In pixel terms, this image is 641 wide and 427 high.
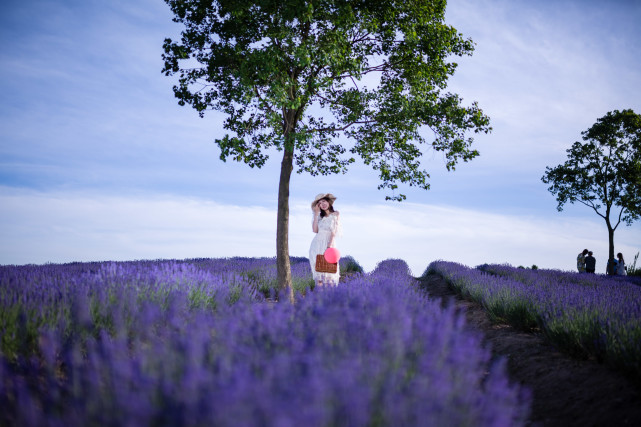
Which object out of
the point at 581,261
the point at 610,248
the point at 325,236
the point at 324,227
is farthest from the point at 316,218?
the point at 610,248

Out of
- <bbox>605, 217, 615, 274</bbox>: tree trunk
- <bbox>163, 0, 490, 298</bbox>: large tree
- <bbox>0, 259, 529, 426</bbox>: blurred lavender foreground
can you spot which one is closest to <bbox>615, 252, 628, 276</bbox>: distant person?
<bbox>605, 217, 615, 274</bbox>: tree trunk

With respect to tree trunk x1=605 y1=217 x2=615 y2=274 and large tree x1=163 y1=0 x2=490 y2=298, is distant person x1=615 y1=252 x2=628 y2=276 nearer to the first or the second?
tree trunk x1=605 y1=217 x2=615 y2=274

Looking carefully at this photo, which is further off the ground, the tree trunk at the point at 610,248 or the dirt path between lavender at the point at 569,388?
the tree trunk at the point at 610,248

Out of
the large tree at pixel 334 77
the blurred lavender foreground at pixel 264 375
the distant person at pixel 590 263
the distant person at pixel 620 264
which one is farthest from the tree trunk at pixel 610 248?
the blurred lavender foreground at pixel 264 375

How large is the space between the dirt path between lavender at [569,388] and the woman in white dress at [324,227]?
3.15 metres

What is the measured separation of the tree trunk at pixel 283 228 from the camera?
8.80 m

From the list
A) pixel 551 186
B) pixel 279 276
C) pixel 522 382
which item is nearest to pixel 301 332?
pixel 522 382

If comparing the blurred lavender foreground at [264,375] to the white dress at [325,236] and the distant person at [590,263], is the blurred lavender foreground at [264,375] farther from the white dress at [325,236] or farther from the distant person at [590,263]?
the distant person at [590,263]

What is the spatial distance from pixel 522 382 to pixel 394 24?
24.2ft

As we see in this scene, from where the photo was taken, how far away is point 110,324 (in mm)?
3799

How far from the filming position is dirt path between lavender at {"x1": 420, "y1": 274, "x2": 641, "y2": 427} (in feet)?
10.8

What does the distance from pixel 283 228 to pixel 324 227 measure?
170 centimetres

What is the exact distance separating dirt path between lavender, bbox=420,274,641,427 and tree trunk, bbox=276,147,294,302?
4.58 meters

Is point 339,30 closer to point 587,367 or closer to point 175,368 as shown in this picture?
point 587,367
